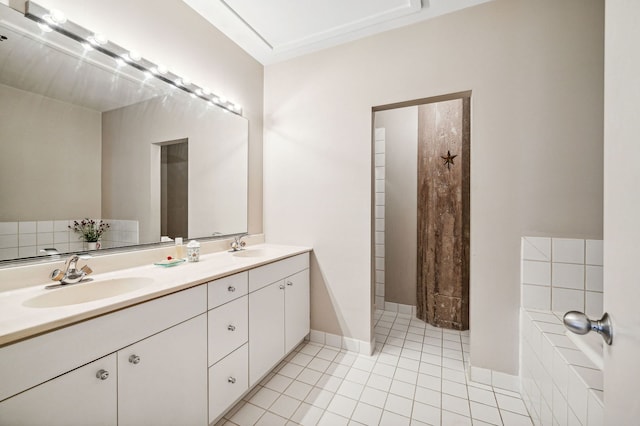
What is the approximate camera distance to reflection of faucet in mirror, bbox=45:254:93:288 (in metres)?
1.16

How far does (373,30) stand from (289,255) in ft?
6.12

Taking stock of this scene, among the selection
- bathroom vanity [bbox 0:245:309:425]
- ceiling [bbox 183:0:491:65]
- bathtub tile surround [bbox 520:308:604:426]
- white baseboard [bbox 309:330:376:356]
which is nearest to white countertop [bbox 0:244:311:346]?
bathroom vanity [bbox 0:245:309:425]

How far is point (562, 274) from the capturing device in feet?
5.22

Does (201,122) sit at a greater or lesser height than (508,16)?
lesser

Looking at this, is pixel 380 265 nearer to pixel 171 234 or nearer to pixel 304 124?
pixel 304 124

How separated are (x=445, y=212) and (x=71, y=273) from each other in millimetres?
2732

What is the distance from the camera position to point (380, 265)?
10.1 ft

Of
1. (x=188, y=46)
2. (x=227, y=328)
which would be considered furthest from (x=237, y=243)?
(x=188, y=46)

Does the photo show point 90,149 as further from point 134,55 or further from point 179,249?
point 179,249

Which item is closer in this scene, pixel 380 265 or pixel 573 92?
pixel 573 92

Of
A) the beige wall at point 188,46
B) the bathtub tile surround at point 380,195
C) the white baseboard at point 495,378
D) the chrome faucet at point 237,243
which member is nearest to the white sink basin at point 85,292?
the chrome faucet at point 237,243

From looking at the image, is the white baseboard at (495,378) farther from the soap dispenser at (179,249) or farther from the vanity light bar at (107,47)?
the vanity light bar at (107,47)

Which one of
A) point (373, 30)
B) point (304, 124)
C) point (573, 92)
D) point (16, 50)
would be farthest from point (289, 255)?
point (573, 92)

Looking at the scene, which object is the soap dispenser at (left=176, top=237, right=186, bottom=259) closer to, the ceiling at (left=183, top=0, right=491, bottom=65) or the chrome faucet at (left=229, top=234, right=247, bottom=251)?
the chrome faucet at (left=229, top=234, right=247, bottom=251)
